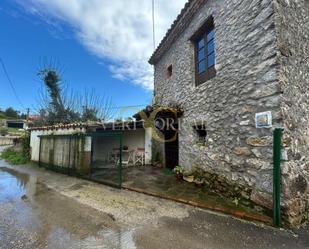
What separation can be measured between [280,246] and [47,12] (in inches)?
474

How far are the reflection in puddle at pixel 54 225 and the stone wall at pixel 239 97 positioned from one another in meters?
2.92

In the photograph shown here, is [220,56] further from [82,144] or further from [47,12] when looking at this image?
[47,12]

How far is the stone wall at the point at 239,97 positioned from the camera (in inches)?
161

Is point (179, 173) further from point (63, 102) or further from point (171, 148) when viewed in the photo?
point (63, 102)

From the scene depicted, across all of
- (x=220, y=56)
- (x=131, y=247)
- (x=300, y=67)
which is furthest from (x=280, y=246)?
(x=220, y=56)

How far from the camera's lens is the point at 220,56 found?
559 centimetres

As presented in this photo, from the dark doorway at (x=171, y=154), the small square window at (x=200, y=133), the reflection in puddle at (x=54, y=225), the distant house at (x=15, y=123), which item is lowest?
the reflection in puddle at (x=54, y=225)

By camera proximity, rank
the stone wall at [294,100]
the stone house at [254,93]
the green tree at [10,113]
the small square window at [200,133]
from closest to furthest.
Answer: the stone wall at [294,100], the stone house at [254,93], the small square window at [200,133], the green tree at [10,113]

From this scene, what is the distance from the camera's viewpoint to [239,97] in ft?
15.8

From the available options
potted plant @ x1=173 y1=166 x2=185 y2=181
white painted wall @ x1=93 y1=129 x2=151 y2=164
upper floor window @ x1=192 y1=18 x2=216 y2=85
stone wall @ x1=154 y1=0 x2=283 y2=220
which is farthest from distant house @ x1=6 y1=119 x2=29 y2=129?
stone wall @ x1=154 y1=0 x2=283 y2=220

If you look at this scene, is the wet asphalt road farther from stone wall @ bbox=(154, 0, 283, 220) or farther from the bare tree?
the bare tree

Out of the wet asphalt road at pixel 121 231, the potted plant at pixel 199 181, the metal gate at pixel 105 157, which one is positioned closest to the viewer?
the wet asphalt road at pixel 121 231

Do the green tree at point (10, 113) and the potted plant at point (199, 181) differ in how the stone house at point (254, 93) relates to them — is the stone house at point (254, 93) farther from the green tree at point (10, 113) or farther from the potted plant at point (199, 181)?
the green tree at point (10, 113)

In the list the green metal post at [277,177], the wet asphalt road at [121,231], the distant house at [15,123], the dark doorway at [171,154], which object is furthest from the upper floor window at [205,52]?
the distant house at [15,123]
